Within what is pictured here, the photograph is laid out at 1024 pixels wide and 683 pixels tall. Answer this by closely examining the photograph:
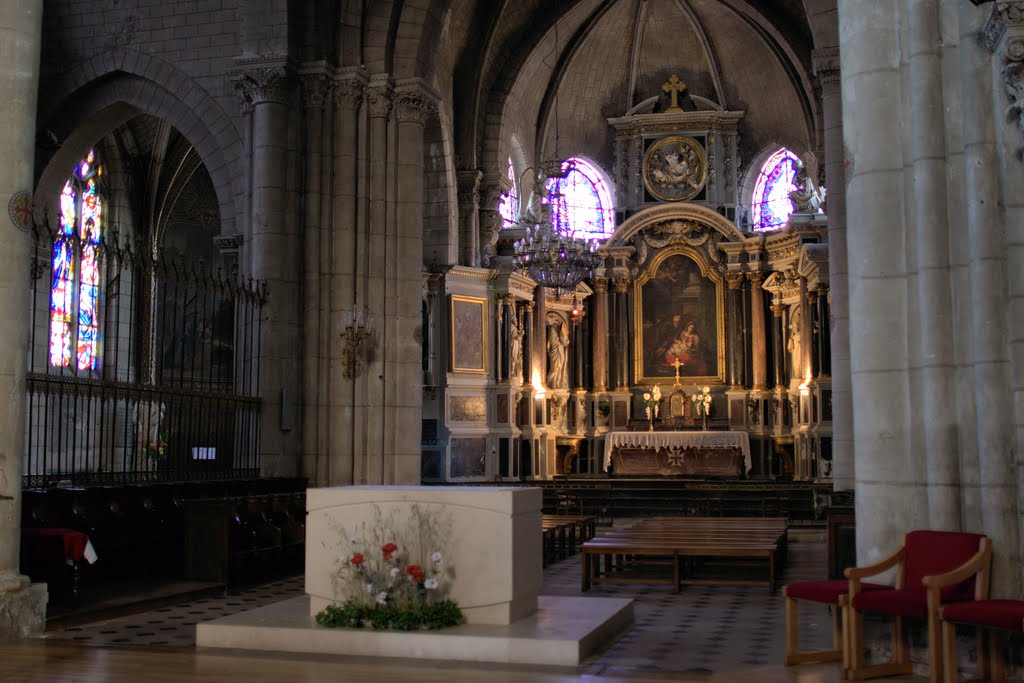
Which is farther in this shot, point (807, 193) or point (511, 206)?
point (511, 206)

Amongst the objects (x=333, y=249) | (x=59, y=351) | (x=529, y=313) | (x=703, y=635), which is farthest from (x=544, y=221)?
(x=703, y=635)

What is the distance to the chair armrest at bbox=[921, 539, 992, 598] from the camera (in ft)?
19.1

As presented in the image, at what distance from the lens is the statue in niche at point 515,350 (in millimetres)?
25000

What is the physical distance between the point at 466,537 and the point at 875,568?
263 cm

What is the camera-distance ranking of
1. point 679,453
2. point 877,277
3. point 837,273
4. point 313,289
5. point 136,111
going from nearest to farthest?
point 877,277 → point 837,273 → point 313,289 → point 136,111 → point 679,453

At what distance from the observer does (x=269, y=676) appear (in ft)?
20.8

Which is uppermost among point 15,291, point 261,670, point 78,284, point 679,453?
point 78,284

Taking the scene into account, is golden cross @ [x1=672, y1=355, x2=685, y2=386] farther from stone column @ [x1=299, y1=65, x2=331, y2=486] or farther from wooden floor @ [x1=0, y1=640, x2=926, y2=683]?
wooden floor @ [x1=0, y1=640, x2=926, y2=683]

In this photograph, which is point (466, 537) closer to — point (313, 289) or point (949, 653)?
point (949, 653)

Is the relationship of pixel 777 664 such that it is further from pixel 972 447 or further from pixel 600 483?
pixel 600 483

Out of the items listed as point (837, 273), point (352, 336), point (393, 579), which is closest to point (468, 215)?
point (352, 336)

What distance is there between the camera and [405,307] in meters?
15.9

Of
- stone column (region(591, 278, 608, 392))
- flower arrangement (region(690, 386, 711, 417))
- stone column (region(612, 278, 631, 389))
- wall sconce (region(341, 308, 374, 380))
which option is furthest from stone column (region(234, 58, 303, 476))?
flower arrangement (region(690, 386, 711, 417))

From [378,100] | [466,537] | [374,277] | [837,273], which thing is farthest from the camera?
[378,100]
